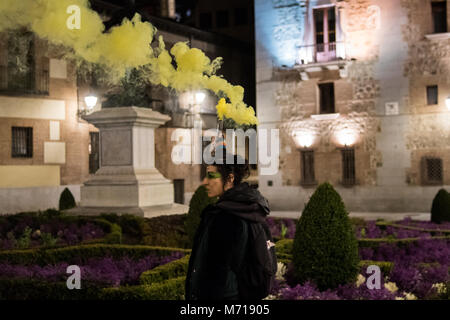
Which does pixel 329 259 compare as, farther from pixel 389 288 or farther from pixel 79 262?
pixel 79 262

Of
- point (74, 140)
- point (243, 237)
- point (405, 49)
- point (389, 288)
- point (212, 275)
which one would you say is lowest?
point (389, 288)

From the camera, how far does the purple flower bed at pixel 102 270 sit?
677 centimetres

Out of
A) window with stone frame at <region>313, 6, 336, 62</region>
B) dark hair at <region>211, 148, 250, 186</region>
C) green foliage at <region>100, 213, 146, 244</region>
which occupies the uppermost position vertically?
window with stone frame at <region>313, 6, 336, 62</region>

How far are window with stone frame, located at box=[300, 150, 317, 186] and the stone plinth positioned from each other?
636 inches

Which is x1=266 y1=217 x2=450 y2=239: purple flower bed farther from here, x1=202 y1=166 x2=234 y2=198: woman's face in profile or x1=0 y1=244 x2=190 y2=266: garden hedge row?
x1=202 y1=166 x2=234 y2=198: woman's face in profile

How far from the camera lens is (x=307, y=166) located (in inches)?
1106

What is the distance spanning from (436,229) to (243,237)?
10.1m

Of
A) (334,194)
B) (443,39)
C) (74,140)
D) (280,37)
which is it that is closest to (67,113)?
(74,140)

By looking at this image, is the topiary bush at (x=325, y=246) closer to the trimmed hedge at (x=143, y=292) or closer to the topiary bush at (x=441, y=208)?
the trimmed hedge at (x=143, y=292)

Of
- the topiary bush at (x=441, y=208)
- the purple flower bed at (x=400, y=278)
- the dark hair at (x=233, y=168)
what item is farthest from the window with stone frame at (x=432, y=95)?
the dark hair at (x=233, y=168)

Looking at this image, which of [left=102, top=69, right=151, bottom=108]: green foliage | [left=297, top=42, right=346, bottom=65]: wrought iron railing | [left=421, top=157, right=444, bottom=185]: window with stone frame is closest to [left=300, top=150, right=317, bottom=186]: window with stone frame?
[left=297, top=42, right=346, bottom=65]: wrought iron railing

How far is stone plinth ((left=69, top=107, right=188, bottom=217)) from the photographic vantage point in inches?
471

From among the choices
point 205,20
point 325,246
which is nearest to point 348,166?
point 205,20

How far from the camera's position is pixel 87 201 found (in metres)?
12.4
